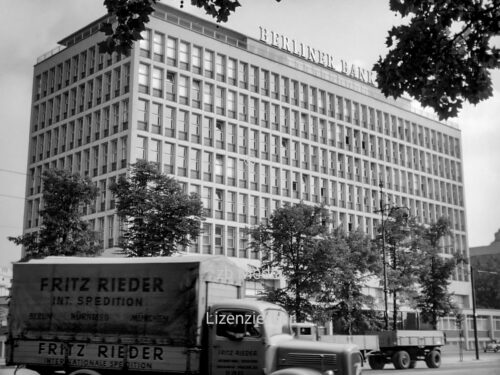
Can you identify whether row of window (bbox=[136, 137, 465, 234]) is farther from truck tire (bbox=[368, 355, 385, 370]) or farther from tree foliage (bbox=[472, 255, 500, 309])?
tree foliage (bbox=[472, 255, 500, 309])

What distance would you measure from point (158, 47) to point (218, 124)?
9495 mm

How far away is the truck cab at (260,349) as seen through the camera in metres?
13.8

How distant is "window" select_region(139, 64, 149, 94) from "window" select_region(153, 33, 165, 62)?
154 cm

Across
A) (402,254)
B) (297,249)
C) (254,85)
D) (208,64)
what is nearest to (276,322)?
(297,249)

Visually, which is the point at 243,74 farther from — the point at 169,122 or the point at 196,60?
the point at 169,122

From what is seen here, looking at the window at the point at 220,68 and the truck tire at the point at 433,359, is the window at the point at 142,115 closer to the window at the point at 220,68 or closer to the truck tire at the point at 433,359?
the window at the point at 220,68

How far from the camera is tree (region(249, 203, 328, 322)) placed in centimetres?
4006

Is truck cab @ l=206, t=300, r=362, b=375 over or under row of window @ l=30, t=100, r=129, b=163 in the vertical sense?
under

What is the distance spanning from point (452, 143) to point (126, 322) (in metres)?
87.3

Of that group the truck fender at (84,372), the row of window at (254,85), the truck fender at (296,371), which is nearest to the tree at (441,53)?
the truck fender at (296,371)

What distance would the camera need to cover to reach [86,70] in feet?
217

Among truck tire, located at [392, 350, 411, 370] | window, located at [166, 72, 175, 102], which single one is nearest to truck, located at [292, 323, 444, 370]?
truck tire, located at [392, 350, 411, 370]

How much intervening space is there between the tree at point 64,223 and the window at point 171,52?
28.8 m

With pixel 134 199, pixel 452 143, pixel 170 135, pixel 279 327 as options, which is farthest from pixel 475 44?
pixel 452 143
